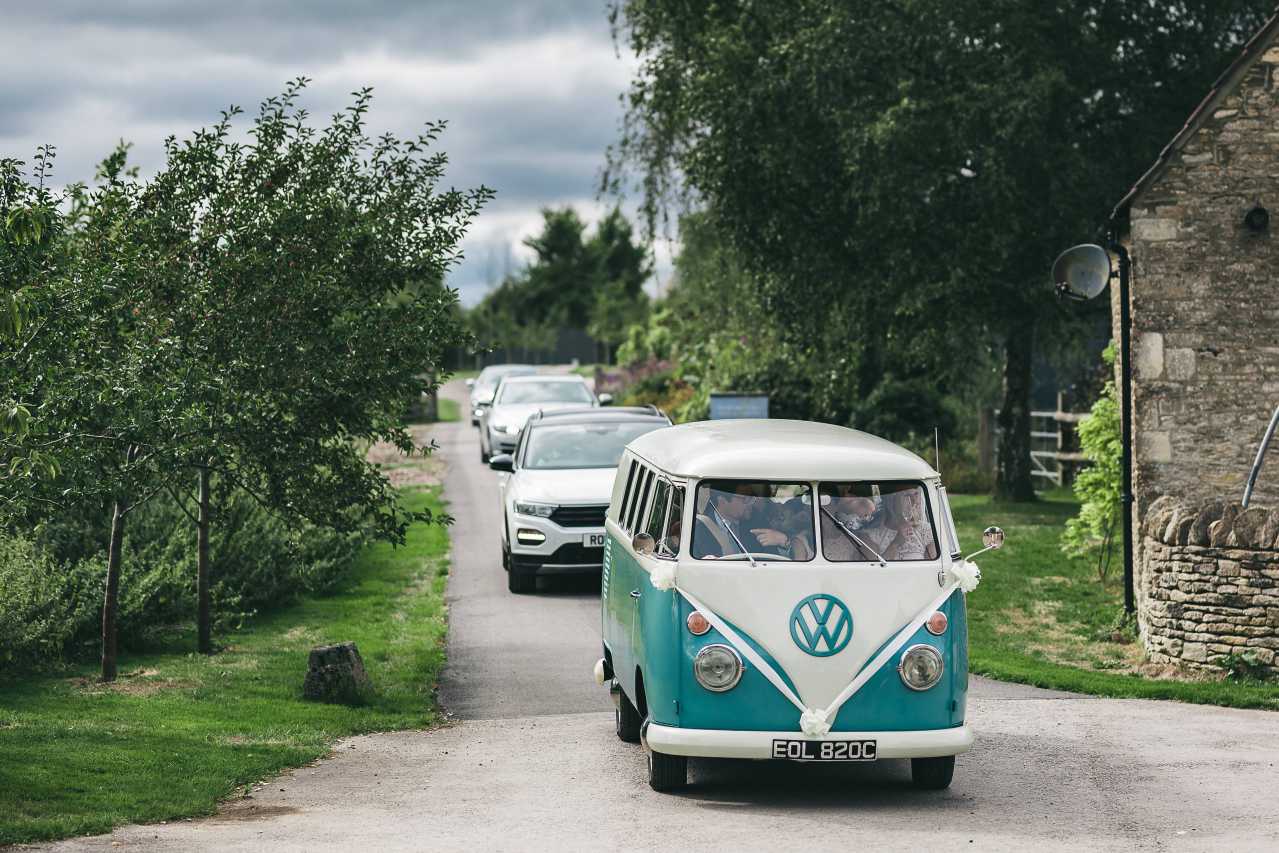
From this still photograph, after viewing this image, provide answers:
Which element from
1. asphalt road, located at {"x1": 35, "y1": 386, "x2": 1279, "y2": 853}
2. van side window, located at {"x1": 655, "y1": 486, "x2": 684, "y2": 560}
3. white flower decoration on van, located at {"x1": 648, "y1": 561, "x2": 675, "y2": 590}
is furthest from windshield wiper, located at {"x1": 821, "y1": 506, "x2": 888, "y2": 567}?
asphalt road, located at {"x1": 35, "y1": 386, "x2": 1279, "y2": 853}

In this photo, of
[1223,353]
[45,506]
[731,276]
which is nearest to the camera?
[45,506]

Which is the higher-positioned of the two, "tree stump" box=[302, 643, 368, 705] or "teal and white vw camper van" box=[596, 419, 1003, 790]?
"teal and white vw camper van" box=[596, 419, 1003, 790]

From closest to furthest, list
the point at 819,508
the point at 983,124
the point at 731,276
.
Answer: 1. the point at 819,508
2. the point at 983,124
3. the point at 731,276

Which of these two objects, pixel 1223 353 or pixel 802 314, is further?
pixel 802 314

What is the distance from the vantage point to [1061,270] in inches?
624

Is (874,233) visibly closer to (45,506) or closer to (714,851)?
(45,506)

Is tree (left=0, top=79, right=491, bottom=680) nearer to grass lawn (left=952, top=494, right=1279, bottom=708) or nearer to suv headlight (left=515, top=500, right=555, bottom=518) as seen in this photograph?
suv headlight (left=515, top=500, right=555, bottom=518)

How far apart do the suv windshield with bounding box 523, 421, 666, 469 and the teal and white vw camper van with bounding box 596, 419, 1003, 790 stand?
30.4 feet

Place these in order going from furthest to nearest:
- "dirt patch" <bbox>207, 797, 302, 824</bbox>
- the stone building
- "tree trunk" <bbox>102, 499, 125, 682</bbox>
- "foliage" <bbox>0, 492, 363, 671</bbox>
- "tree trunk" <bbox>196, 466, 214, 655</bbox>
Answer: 1. the stone building
2. "tree trunk" <bbox>196, 466, 214, 655</bbox>
3. "foliage" <bbox>0, 492, 363, 671</bbox>
4. "tree trunk" <bbox>102, 499, 125, 682</bbox>
5. "dirt patch" <bbox>207, 797, 302, 824</bbox>

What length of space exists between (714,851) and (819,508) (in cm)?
219

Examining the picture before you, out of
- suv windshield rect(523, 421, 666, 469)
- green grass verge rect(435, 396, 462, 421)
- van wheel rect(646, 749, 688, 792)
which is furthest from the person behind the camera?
green grass verge rect(435, 396, 462, 421)

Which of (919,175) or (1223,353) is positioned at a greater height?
(919,175)

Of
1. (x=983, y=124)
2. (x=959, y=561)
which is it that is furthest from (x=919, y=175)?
(x=959, y=561)

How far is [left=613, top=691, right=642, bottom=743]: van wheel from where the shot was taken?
10.4m
